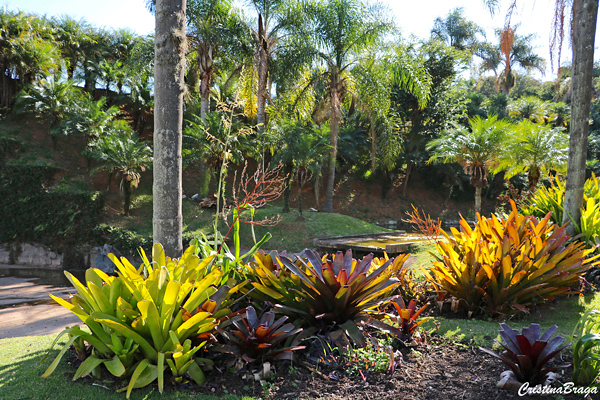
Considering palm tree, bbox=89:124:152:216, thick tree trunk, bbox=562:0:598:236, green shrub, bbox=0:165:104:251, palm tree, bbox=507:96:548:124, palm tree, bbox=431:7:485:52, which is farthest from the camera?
palm tree, bbox=431:7:485:52

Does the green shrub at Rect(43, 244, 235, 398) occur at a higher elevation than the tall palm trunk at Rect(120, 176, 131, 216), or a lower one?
lower

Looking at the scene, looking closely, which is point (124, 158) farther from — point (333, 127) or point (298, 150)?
point (333, 127)

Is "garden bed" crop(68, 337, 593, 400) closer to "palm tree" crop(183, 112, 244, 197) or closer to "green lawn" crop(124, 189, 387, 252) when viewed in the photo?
"green lawn" crop(124, 189, 387, 252)

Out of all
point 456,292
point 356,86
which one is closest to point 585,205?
point 456,292

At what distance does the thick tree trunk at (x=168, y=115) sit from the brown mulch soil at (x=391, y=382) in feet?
5.64

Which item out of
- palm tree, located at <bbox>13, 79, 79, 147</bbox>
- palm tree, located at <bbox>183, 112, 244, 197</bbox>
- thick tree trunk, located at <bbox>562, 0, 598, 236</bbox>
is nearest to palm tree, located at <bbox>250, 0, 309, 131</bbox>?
palm tree, located at <bbox>183, 112, 244, 197</bbox>

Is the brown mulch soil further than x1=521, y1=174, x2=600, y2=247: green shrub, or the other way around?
x1=521, y1=174, x2=600, y2=247: green shrub

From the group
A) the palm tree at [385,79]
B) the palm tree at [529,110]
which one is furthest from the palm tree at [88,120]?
the palm tree at [529,110]

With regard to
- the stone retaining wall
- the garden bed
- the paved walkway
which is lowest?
the paved walkway

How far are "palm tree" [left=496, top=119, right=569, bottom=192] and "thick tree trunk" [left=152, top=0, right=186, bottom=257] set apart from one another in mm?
10754

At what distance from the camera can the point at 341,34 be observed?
48.0ft

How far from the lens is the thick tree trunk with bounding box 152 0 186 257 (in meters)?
3.80
